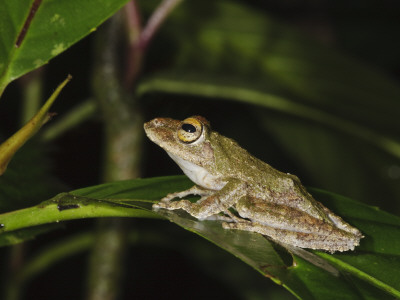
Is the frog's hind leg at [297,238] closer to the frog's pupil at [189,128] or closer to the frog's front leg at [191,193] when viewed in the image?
the frog's front leg at [191,193]

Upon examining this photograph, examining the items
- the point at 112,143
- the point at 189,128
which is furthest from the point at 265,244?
the point at 112,143

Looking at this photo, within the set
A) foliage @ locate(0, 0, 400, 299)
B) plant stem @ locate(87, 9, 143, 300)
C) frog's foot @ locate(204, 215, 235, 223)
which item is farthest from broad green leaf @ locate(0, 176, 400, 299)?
plant stem @ locate(87, 9, 143, 300)

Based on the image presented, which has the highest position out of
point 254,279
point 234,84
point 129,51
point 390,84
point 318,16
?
point 318,16

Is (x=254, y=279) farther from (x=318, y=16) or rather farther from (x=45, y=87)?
(x=318, y=16)

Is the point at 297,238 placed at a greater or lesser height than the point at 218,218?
lesser

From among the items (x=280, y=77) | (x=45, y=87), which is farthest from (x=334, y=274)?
(x=45, y=87)

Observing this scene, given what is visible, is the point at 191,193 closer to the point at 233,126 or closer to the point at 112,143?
the point at 112,143
